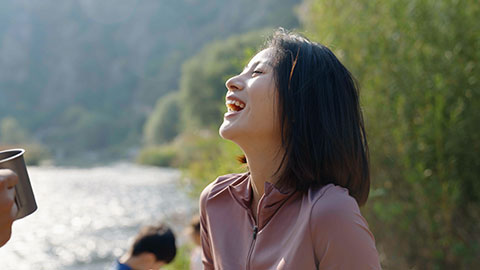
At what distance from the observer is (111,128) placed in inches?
1463

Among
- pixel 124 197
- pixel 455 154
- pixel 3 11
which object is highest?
pixel 3 11

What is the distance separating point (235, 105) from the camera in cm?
103

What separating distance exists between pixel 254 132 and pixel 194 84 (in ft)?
64.5

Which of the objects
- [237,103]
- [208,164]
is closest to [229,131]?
[237,103]

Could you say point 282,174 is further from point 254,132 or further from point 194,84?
point 194,84

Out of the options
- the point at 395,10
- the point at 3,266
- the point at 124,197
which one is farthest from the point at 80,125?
the point at 395,10

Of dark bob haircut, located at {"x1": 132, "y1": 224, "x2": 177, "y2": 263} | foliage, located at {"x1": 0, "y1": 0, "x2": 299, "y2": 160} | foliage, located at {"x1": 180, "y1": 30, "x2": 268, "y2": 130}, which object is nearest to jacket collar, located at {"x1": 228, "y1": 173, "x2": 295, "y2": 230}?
dark bob haircut, located at {"x1": 132, "y1": 224, "x2": 177, "y2": 263}

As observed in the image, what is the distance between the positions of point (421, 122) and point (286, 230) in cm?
223

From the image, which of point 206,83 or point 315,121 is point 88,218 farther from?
point 206,83

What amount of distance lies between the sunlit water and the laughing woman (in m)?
3.72

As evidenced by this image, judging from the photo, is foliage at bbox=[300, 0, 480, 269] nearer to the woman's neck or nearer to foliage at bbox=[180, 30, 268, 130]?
the woman's neck

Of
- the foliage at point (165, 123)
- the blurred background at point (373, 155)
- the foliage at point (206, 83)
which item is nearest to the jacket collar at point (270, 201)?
the blurred background at point (373, 155)

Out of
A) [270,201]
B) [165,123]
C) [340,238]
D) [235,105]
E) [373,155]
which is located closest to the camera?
[340,238]

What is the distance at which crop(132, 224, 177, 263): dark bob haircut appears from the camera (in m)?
1.96
